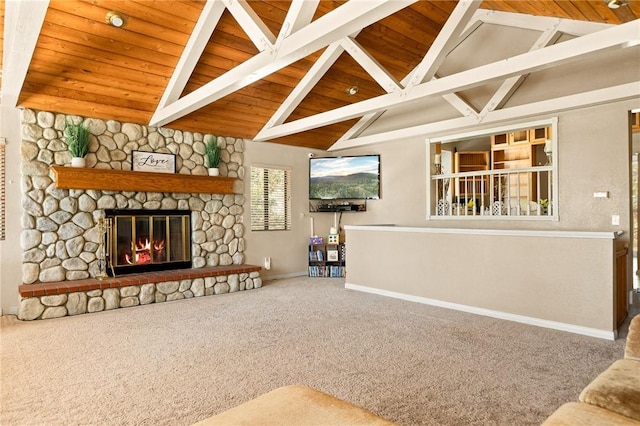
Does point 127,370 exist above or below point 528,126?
below

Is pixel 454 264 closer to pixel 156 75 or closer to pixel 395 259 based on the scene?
pixel 395 259

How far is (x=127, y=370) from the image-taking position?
280 cm

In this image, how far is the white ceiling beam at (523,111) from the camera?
14.1ft

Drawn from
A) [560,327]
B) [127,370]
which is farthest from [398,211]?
[127,370]

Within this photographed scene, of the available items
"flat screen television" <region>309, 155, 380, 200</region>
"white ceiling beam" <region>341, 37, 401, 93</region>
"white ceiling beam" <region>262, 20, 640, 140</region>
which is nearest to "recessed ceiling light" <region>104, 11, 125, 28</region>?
"white ceiling beam" <region>341, 37, 401, 93</region>

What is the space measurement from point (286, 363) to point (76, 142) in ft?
12.3

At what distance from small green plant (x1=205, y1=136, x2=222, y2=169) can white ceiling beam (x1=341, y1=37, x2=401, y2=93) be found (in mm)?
2406

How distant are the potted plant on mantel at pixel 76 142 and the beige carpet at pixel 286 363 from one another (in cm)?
185

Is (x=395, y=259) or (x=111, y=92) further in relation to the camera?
(x=395, y=259)

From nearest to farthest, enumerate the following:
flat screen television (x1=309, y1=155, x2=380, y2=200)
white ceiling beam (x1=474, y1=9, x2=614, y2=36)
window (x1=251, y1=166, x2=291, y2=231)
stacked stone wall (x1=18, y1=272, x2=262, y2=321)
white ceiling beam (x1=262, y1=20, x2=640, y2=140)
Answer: white ceiling beam (x1=262, y1=20, x2=640, y2=140), stacked stone wall (x1=18, y1=272, x2=262, y2=321), white ceiling beam (x1=474, y1=9, x2=614, y2=36), window (x1=251, y1=166, x2=291, y2=231), flat screen television (x1=309, y1=155, x2=380, y2=200)

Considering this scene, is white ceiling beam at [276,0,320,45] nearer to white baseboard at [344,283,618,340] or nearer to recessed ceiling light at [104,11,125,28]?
recessed ceiling light at [104,11,125,28]

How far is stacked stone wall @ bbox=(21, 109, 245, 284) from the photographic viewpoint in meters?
4.53

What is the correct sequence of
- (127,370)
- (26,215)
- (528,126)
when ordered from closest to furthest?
(127,370), (26,215), (528,126)

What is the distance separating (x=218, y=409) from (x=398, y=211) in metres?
5.01
